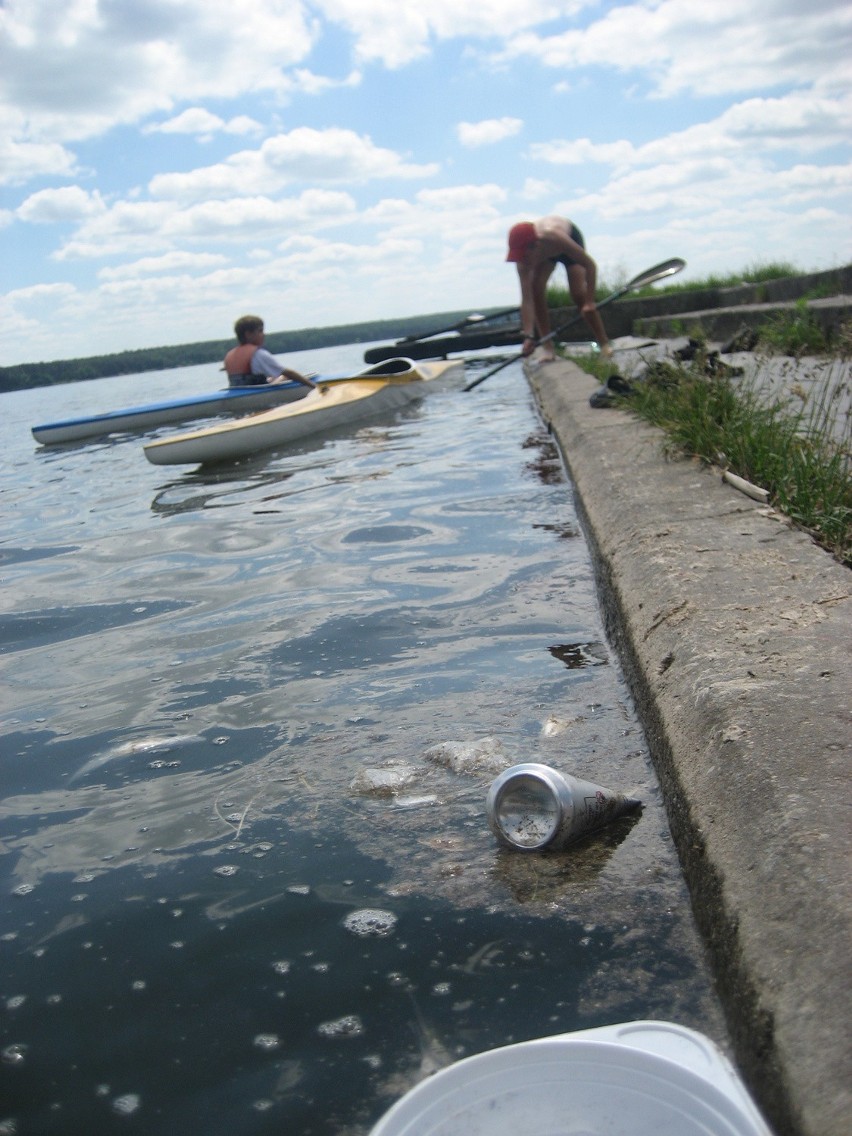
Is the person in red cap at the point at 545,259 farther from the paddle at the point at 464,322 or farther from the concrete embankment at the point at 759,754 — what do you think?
the concrete embankment at the point at 759,754

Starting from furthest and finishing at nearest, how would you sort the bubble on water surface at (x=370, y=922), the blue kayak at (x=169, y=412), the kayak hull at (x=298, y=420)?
the blue kayak at (x=169, y=412)
the kayak hull at (x=298, y=420)
the bubble on water surface at (x=370, y=922)

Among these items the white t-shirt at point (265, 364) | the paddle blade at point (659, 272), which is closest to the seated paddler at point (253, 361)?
the white t-shirt at point (265, 364)

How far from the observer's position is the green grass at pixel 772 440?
3.28m

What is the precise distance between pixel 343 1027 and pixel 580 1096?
532 mm

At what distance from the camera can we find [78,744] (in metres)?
3.00

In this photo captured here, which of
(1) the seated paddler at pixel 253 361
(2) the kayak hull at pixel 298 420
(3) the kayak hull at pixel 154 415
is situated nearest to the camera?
(2) the kayak hull at pixel 298 420

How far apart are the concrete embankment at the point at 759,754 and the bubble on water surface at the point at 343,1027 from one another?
1.79ft

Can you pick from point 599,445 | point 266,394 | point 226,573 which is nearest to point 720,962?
point 226,573

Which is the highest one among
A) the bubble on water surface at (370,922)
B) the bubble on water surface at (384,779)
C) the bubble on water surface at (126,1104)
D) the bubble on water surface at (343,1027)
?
the bubble on water surface at (384,779)

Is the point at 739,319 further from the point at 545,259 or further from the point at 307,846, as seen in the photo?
the point at 307,846

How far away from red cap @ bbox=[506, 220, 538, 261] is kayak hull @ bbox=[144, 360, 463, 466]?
2.21 metres

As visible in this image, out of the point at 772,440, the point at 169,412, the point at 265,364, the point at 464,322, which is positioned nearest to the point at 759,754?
the point at 772,440

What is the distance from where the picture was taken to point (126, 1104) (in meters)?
1.48

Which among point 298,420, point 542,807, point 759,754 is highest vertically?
point 298,420
